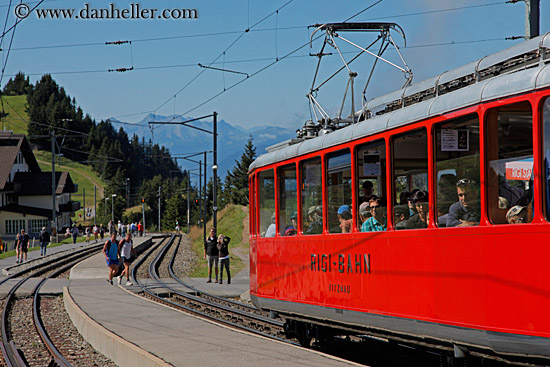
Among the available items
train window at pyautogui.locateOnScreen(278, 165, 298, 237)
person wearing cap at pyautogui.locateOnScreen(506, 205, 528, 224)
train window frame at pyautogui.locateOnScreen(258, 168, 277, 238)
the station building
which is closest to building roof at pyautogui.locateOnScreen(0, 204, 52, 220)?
the station building

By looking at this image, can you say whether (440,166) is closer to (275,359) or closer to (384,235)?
(384,235)

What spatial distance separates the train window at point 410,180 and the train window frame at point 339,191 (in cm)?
104

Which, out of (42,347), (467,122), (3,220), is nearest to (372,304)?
(467,122)

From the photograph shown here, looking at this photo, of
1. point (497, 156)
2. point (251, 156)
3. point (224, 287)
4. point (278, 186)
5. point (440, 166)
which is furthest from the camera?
point (251, 156)

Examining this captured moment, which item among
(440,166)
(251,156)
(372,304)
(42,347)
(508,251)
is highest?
(251,156)

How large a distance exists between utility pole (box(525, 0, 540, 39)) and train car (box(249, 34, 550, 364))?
115 inches

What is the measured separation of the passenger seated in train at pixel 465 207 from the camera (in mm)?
7117

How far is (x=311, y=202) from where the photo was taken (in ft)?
35.1

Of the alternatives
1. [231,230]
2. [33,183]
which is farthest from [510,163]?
[33,183]

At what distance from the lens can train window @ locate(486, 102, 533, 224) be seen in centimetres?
659

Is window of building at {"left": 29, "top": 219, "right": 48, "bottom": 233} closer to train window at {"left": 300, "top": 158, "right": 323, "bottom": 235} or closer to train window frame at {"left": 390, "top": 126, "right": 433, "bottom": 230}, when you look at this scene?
train window at {"left": 300, "top": 158, "right": 323, "bottom": 235}

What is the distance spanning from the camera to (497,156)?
6906 millimetres

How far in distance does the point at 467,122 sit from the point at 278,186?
491cm

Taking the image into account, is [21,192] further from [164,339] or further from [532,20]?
[532,20]
